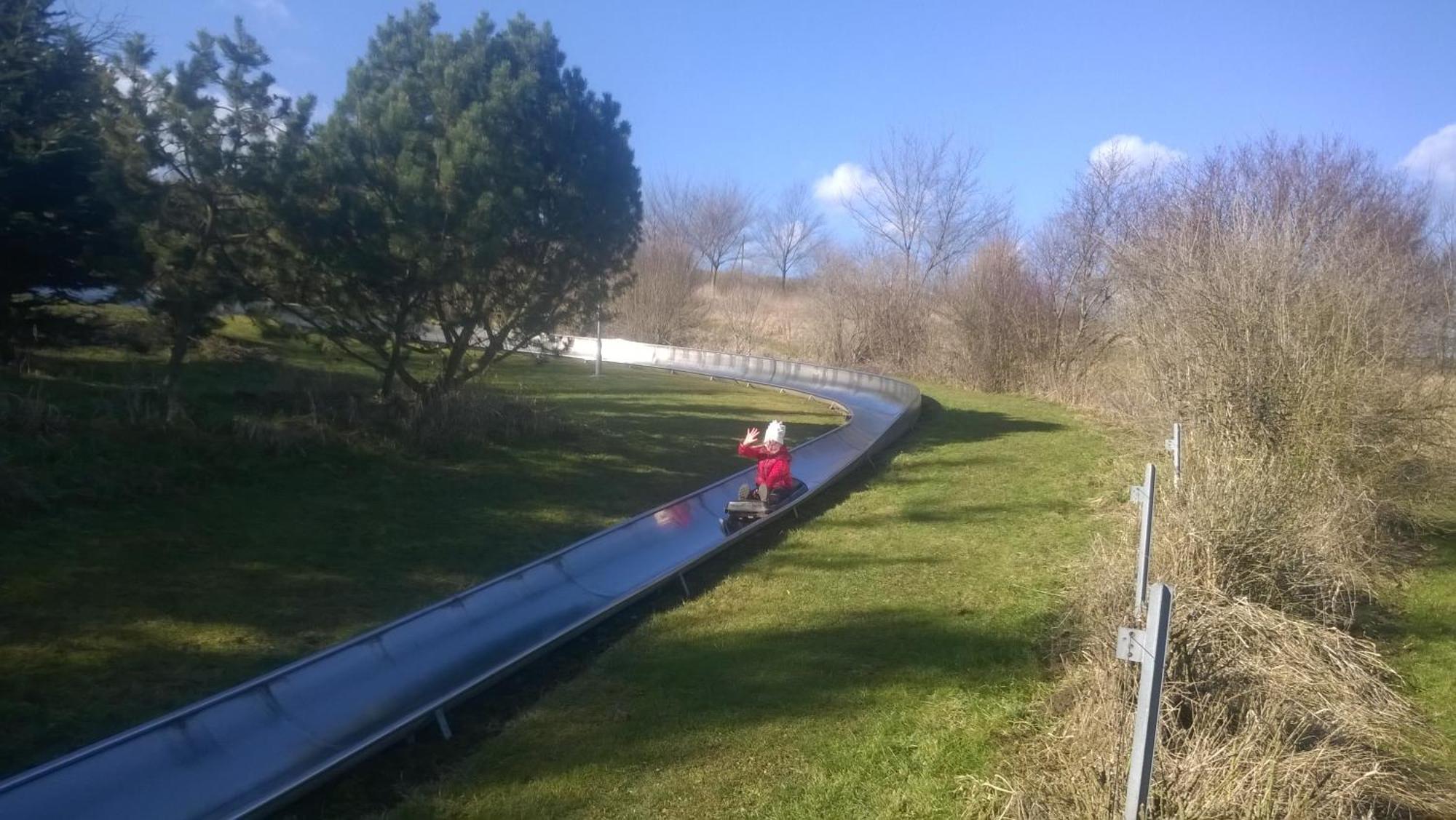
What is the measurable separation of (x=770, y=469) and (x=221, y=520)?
18.6ft

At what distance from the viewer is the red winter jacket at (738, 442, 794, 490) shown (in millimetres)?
12031

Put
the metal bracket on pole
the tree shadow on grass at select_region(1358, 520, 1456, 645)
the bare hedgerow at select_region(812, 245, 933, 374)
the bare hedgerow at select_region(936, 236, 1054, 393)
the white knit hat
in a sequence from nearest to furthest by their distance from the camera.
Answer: the metal bracket on pole
the tree shadow on grass at select_region(1358, 520, 1456, 645)
the white knit hat
the bare hedgerow at select_region(936, 236, 1054, 393)
the bare hedgerow at select_region(812, 245, 933, 374)

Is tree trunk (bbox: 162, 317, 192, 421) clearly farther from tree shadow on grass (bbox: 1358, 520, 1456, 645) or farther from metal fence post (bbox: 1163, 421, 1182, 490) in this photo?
tree shadow on grass (bbox: 1358, 520, 1456, 645)

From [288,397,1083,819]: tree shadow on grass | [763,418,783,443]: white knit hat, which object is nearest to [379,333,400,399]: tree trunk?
[763,418,783,443]: white knit hat

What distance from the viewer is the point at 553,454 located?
14797mm

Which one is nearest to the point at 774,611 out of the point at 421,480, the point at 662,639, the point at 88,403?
the point at 662,639

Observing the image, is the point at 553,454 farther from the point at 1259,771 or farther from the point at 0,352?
the point at 1259,771

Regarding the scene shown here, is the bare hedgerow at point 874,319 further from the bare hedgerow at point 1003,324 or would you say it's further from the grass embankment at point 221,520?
the grass embankment at point 221,520

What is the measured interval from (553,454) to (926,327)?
77.6 feet

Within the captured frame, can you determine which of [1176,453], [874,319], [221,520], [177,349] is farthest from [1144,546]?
[874,319]

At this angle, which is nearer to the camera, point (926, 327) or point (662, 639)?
point (662, 639)

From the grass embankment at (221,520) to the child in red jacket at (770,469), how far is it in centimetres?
140

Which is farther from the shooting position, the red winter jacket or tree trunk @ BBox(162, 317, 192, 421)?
tree trunk @ BBox(162, 317, 192, 421)

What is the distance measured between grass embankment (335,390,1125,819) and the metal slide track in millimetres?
439
